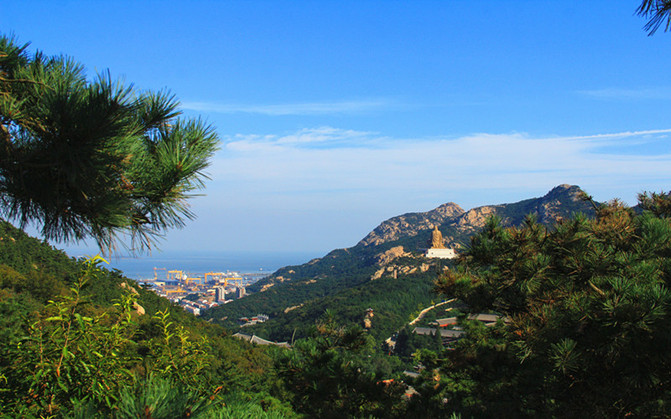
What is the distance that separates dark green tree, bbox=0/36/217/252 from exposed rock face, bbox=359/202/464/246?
88599 millimetres

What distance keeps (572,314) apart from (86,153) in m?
2.86

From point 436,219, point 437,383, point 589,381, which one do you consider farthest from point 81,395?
point 436,219

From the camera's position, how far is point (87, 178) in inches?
69.7

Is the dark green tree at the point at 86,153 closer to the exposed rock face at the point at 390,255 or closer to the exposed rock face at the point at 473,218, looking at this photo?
the exposed rock face at the point at 390,255

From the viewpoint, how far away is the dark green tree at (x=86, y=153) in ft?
5.37

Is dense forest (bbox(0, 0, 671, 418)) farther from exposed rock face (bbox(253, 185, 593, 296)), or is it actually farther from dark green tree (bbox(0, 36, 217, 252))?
exposed rock face (bbox(253, 185, 593, 296))

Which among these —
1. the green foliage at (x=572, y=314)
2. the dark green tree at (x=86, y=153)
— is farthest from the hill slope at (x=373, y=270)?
the dark green tree at (x=86, y=153)

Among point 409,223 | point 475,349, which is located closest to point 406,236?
point 409,223

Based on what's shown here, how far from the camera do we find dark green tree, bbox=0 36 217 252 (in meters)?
1.64

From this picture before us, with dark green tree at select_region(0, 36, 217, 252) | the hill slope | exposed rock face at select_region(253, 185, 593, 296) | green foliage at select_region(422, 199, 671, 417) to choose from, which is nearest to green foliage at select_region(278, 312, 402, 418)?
green foliage at select_region(422, 199, 671, 417)

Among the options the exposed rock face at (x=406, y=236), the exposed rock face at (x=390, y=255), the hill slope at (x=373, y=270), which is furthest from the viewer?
the exposed rock face at (x=390, y=255)

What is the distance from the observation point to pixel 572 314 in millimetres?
2613

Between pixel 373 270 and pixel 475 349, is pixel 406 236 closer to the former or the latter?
pixel 373 270

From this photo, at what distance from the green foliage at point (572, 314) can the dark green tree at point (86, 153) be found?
2.38 meters
